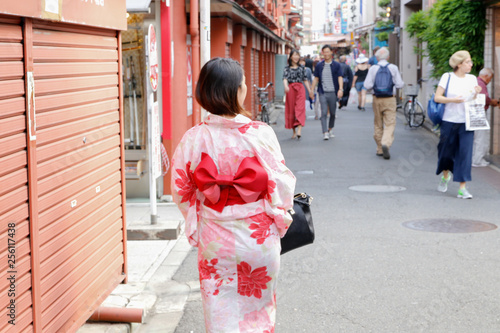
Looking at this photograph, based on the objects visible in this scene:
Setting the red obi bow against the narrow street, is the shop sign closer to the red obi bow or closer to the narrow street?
the narrow street

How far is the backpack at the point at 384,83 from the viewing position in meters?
14.3

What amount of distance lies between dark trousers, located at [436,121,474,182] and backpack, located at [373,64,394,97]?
13.8 feet

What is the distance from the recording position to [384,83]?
14.3 meters

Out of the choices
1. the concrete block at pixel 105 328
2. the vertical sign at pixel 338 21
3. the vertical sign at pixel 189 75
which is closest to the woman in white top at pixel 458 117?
the vertical sign at pixel 189 75

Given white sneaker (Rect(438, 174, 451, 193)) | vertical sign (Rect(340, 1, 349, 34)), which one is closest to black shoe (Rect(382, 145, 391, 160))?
white sneaker (Rect(438, 174, 451, 193))

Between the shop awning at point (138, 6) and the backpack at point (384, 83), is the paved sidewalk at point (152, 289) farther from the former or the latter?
the backpack at point (384, 83)

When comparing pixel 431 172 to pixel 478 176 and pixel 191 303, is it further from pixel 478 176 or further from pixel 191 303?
pixel 191 303

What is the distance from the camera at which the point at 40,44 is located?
4.04 metres

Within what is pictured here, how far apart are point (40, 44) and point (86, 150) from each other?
0.93 meters

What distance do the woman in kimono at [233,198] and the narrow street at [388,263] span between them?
143 cm

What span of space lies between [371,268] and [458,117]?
4.01 m

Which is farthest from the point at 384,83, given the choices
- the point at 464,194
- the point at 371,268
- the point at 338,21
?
the point at 338,21

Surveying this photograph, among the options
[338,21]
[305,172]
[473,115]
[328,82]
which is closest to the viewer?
[473,115]

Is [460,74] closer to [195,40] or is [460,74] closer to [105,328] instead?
[195,40]
